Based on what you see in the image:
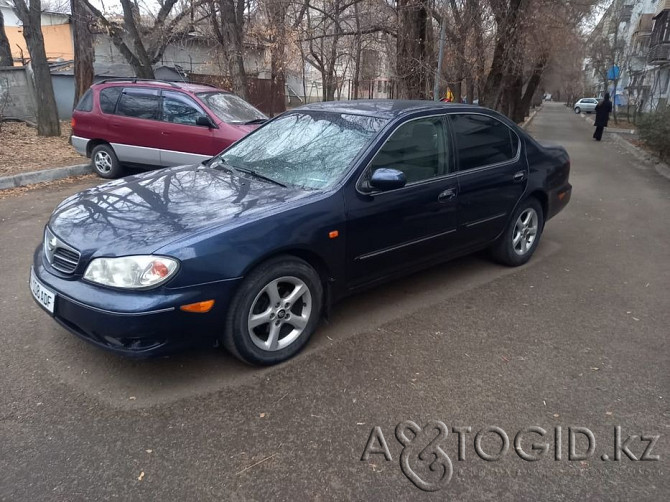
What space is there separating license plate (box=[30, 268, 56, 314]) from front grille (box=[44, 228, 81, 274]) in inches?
5.6

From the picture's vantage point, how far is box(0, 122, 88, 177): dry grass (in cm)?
946

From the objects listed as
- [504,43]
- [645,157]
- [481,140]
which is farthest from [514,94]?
[481,140]

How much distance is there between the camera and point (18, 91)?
14961mm

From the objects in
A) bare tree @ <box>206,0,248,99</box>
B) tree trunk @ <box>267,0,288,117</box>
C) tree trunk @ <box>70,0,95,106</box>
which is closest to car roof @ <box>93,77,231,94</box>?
bare tree @ <box>206,0,248,99</box>

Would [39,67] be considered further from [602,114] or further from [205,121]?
[602,114]

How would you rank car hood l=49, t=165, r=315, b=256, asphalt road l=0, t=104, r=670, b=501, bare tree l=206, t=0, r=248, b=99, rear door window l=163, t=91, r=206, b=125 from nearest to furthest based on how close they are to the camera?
asphalt road l=0, t=104, r=670, b=501 → car hood l=49, t=165, r=315, b=256 → rear door window l=163, t=91, r=206, b=125 → bare tree l=206, t=0, r=248, b=99

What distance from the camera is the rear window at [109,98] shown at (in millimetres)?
9031

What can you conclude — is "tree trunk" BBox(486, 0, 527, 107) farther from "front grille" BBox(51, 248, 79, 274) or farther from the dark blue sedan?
"front grille" BBox(51, 248, 79, 274)

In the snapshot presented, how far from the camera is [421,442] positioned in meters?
2.68

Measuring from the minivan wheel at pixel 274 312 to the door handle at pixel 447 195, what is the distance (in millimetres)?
1302

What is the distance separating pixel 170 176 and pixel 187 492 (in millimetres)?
2454

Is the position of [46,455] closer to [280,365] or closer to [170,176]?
[280,365]

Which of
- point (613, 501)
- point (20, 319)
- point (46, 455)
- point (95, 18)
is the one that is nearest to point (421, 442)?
point (613, 501)

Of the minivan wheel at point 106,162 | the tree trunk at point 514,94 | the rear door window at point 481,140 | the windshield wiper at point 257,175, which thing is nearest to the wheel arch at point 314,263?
the windshield wiper at point 257,175
